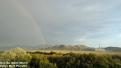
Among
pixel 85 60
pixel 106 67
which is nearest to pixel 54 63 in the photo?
pixel 85 60

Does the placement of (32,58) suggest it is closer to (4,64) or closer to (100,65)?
(4,64)

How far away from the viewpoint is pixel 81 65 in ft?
147

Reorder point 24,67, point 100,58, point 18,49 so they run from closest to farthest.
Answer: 1. point 24,67
2. point 100,58
3. point 18,49

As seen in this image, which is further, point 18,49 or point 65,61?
point 18,49

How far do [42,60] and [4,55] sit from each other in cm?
602

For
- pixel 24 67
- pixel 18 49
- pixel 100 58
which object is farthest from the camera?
pixel 18 49

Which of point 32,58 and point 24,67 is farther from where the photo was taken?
point 32,58

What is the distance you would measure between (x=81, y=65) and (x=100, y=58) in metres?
3.06

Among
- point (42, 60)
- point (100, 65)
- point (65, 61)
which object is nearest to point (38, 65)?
point (42, 60)

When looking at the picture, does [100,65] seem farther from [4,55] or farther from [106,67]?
[4,55]

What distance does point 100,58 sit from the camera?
45719mm

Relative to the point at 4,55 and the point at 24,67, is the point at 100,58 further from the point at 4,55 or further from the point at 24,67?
the point at 4,55

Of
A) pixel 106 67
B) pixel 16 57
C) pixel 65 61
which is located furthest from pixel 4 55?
pixel 106 67

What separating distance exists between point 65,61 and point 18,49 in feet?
26.5
